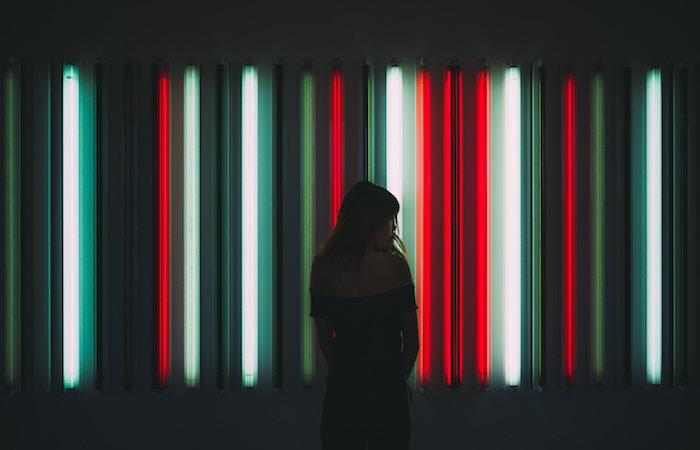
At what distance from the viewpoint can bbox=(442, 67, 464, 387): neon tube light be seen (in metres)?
3.95

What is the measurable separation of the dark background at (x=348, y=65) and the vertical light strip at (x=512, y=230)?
21 centimetres

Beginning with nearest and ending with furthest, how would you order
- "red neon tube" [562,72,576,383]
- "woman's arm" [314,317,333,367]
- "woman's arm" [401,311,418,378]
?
"woman's arm" [401,311,418,378] < "woman's arm" [314,317,333,367] < "red neon tube" [562,72,576,383]

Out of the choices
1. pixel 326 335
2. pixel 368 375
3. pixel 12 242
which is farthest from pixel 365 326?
pixel 12 242

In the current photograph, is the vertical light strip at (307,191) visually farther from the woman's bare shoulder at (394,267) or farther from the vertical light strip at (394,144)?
the woman's bare shoulder at (394,267)

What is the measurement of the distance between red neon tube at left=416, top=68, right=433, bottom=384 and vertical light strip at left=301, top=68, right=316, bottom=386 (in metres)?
0.61

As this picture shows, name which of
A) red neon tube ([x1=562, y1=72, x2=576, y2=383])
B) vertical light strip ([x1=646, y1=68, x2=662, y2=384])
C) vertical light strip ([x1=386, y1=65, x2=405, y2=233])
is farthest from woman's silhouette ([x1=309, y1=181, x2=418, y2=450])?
vertical light strip ([x1=646, y1=68, x2=662, y2=384])

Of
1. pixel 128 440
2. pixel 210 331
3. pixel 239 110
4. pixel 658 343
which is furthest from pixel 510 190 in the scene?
pixel 128 440

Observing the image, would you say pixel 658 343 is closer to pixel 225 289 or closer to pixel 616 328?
pixel 616 328

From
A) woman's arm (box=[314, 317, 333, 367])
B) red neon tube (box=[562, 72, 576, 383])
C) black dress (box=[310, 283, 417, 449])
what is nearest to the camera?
black dress (box=[310, 283, 417, 449])

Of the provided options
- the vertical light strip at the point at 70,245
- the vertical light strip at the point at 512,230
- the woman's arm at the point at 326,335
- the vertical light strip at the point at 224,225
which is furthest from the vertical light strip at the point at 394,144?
the vertical light strip at the point at 70,245

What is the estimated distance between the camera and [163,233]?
154 inches

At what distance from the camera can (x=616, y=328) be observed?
13.4 feet

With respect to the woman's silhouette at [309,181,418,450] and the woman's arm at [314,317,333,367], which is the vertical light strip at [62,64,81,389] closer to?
the woman's arm at [314,317,333,367]

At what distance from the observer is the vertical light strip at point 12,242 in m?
3.92
